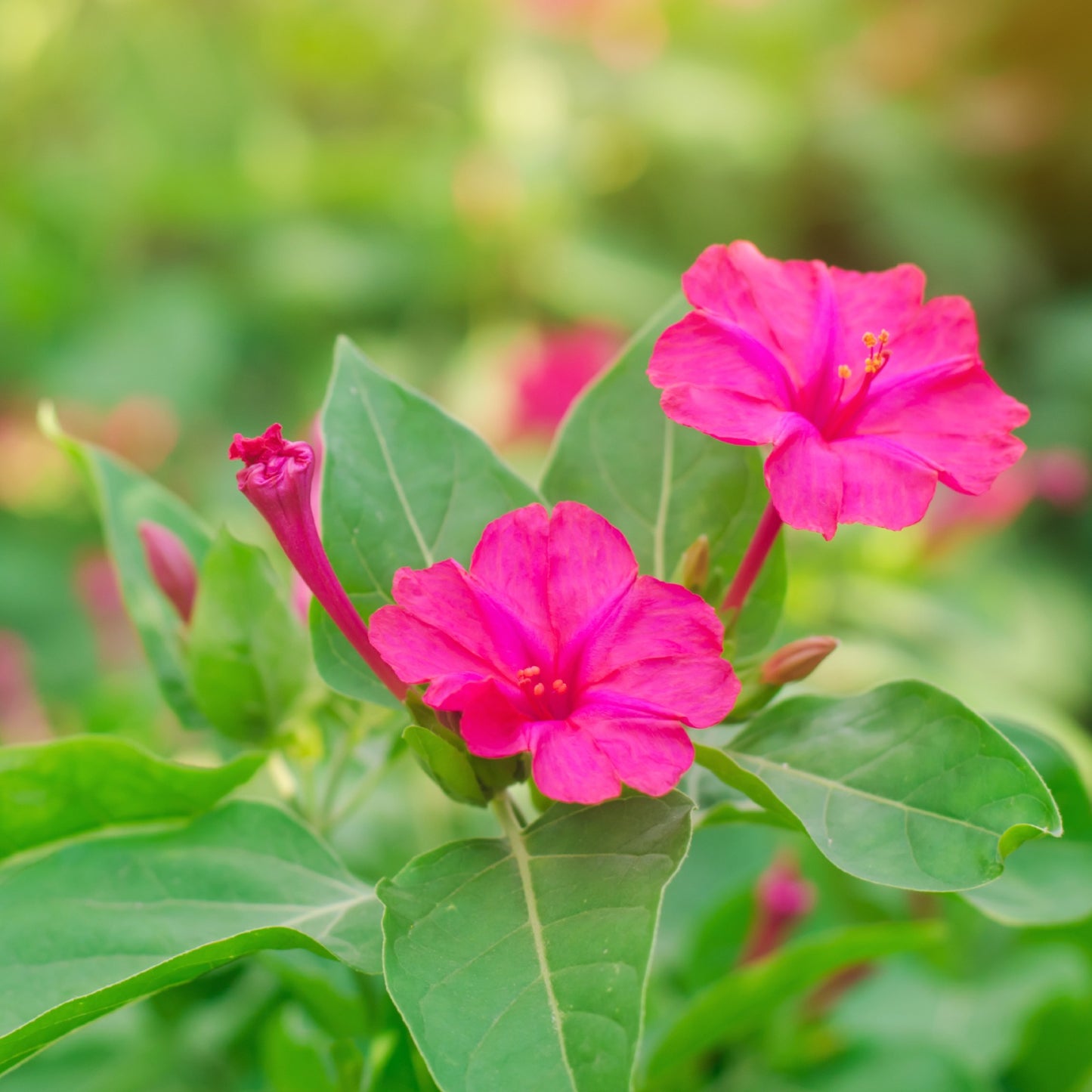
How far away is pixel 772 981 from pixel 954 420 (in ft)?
1.37

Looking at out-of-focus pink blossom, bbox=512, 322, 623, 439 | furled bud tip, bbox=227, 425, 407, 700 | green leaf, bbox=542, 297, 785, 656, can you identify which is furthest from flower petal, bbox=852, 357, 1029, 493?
out-of-focus pink blossom, bbox=512, 322, 623, 439

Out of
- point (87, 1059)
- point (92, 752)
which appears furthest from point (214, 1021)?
point (92, 752)

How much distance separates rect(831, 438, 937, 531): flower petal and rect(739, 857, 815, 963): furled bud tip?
435 mm

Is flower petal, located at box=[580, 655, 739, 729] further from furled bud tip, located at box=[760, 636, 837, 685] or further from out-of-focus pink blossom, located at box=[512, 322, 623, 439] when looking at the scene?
out-of-focus pink blossom, located at box=[512, 322, 623, 439]

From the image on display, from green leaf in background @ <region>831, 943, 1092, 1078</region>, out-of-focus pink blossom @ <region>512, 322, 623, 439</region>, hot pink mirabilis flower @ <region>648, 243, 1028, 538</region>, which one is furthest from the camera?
out-of-focus pink blossom @ <region>512, 322, 623, 439</region>

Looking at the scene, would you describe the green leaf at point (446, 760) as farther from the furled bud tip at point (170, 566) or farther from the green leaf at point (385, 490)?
the furled bud tip at point (170, 566)

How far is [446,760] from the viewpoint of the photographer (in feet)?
2.23

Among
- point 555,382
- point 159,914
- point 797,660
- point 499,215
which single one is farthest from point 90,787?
point 499,215

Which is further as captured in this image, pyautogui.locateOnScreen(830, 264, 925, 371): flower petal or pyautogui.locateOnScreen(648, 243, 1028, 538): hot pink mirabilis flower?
pyautogui.locateOnScreen(830, 264, 925, 371): flower petal

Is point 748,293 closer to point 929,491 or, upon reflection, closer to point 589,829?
point 929,491

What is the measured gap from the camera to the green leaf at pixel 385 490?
76 cm

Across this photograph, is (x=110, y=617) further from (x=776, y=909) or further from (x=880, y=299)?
(x=880, y=299)

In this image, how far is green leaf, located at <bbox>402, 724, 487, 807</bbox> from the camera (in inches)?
26.4

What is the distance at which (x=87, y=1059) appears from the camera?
3.45ft
